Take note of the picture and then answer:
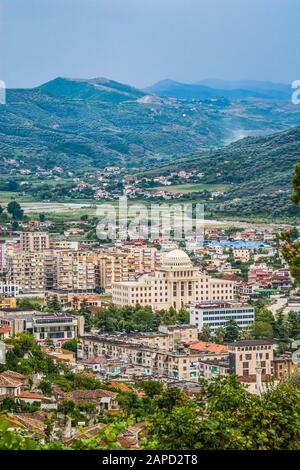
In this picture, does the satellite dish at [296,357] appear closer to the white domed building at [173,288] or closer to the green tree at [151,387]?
the green tree at [151,387]

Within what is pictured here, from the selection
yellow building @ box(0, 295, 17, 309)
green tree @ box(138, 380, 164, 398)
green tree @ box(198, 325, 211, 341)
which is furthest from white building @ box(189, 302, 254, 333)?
green tree @ box(138, 380, 164, 398)

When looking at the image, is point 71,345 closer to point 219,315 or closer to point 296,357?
point 296,357

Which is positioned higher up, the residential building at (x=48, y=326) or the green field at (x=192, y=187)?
the green field at (x=192, y=187)

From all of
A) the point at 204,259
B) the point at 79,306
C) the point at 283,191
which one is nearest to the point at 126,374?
the point at 79,306

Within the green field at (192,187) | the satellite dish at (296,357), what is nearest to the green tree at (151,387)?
the satellite dish at (296,357)

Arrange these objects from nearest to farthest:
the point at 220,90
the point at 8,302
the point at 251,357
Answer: the point at 251,357 < the point at 8,302 < the point at 220,90

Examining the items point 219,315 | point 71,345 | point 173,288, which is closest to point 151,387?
point 71,345
